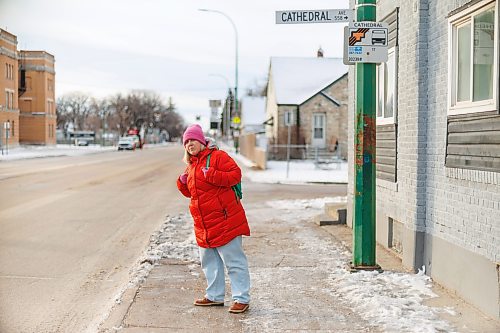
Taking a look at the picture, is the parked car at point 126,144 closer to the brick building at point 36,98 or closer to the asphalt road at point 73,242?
the brick building at point 36,98

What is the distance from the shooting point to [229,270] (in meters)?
5.80

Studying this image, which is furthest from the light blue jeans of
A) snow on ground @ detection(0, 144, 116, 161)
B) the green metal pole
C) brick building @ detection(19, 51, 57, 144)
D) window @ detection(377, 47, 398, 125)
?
brick building @ detection(19, 51, 57, 144)

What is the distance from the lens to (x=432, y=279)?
21.9ft

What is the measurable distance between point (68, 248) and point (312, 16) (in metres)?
4.99

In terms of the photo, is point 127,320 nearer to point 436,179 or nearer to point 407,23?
point 436,179

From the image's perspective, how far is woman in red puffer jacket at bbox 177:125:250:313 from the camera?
18.5 feet

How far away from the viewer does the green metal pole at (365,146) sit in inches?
272

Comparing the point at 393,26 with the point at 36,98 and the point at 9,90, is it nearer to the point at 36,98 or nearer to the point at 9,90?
the point at 9,90

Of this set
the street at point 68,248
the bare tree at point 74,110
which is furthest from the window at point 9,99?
the bare tree at point 74,110

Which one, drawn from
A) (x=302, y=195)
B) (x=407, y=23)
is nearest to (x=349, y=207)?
(x=407, y=23)

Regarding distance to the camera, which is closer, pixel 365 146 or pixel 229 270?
pixel 229 270

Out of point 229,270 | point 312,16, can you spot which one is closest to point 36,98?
point 312,16

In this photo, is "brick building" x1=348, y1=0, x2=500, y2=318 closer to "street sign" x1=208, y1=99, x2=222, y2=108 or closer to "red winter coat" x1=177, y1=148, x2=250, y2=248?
"red winter coat" x1=177, y1=148, x2=250, y2=248

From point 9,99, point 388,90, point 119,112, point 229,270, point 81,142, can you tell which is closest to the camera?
point 229,270
